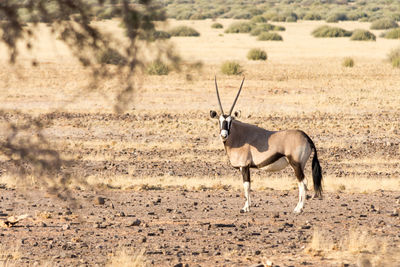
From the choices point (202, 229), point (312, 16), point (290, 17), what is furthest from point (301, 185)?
point (312, 16)

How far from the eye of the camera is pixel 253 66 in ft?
139

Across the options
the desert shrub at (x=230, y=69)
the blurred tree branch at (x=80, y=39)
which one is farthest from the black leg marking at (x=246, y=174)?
the desert shrub at (x=230, y=69)

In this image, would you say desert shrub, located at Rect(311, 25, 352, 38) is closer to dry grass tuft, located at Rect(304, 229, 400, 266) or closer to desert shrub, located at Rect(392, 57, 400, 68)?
desert shrub, located at Rect(392, 57, 400, 68)

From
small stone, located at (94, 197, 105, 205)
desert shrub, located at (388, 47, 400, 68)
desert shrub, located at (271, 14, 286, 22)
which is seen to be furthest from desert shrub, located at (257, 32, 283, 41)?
small stone, located at (94, 197, 105, 205)

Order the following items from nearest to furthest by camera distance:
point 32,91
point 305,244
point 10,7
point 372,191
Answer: point 10,7 < point 305,244 < point 372,191 < point 32,91

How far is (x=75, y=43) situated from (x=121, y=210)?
18.2ft

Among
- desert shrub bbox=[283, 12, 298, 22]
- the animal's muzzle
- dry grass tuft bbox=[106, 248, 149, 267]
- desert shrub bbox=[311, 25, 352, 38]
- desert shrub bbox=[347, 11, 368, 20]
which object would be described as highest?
the animal's muzzle

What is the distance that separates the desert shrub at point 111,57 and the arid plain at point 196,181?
286 millimetres

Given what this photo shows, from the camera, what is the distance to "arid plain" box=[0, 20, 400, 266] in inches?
383

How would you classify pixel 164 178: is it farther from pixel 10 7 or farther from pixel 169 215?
pixel 10 7

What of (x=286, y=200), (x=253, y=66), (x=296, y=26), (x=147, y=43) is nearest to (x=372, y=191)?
(x=286, y=200)

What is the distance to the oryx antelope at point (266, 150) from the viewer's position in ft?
39.5

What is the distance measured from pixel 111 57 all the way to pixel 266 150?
5.59 meters

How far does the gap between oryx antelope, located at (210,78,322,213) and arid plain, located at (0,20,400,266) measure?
504 millimetres
